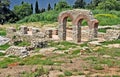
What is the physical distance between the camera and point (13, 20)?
103562 millimetres

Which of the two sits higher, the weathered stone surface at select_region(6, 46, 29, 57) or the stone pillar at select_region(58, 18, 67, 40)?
the stone pillar at select_region(58, 18, 67, 40)

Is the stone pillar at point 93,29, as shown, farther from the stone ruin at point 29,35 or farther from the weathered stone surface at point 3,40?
the weathered stone surface at point 3,40

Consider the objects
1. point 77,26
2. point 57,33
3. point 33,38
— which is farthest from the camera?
point 57,33

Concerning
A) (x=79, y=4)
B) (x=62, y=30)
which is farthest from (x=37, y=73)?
(x=79, y=4)

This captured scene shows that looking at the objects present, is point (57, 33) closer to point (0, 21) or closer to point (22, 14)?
point (0, 21)

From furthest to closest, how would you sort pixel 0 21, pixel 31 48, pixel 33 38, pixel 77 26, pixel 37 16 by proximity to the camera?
1. pixel 0 21
2. pixel 37 16
3. pixel 33 38
4. pixel 77 26
5. pixel 31 48

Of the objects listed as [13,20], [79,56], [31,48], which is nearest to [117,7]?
[13,20]

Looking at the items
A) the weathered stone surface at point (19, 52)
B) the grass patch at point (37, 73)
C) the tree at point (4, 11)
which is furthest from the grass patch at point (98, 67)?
the tree at point (4, 11)

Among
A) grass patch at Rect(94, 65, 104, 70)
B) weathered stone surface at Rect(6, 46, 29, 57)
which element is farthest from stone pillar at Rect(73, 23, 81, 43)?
grass patch at Rect(94, 65, 104, 70)

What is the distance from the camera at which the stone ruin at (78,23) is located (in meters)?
43.3

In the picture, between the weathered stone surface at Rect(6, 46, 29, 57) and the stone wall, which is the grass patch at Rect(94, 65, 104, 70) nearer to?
the weathered stone surface at Rect(6, 46, 29, 57)

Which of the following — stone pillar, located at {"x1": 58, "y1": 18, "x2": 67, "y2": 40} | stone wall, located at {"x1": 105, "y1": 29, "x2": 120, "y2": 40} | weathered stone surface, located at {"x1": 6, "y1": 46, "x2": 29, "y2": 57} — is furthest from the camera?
stone pillar, located at {"x1": 58, "y1": 18, "x2": 67, "y2": 40}

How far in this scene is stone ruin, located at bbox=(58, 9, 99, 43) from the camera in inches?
1704

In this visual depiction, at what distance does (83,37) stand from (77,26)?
356cm
